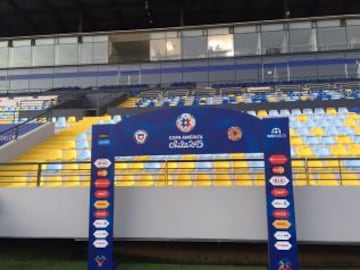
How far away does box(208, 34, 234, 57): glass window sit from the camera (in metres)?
26.9

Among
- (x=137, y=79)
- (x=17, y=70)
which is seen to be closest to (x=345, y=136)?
(x=137, y=79)

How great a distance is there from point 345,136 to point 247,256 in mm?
5216

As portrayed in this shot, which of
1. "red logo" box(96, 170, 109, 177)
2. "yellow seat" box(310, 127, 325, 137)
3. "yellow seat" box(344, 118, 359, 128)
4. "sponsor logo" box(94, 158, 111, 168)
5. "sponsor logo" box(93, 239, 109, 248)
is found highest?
"yellow seat" box(344, 118, 359, 128)

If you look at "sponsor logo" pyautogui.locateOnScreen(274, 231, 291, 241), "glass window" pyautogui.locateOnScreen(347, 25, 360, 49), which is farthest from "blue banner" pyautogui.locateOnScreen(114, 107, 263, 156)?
"glass window" pyautogui.locateOnScreen(347, 25, 360, 49)

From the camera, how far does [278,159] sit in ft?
17.9

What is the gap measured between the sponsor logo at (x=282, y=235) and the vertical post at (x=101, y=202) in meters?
2.45

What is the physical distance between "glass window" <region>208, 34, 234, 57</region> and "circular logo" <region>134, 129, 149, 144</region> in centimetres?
2194

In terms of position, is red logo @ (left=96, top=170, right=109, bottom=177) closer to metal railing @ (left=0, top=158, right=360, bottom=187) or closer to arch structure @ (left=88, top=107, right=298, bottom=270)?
arch structure @ (left=88, top=107, right=298, bottom=270)

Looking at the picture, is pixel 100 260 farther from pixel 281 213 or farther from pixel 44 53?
pixel 44 53

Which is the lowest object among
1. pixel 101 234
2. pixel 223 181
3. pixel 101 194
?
pixel 101 234

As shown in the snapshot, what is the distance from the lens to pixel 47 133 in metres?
11.6

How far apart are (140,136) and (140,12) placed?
3030 cm

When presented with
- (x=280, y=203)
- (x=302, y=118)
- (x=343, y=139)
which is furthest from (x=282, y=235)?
(x=302, y=118)

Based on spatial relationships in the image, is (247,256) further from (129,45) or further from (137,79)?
(129,45)
